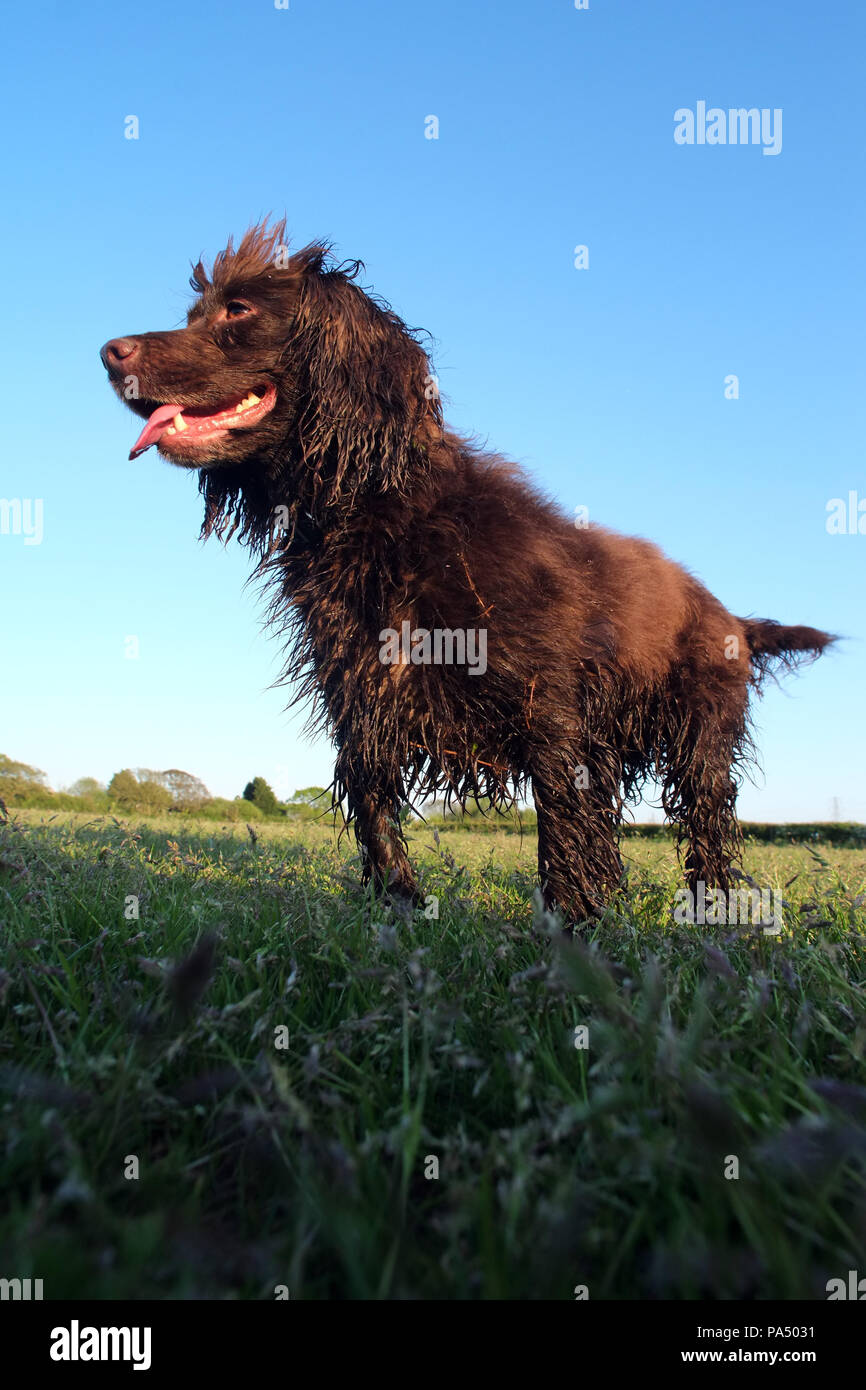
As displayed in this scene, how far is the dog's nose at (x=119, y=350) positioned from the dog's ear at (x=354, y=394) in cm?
68

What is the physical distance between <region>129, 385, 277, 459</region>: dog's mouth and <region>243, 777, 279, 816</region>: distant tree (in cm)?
1696

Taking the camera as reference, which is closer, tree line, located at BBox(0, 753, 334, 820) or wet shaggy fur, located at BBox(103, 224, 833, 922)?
wet shaggy fur, located at BBox(103, 224, 833, 922)

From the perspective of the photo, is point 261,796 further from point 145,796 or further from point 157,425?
point 157,425

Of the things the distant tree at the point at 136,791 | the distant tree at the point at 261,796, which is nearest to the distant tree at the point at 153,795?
the distant tree at the point at 136,791

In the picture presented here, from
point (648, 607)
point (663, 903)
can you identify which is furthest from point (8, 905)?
point (648, 607)

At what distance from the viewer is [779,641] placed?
557cm

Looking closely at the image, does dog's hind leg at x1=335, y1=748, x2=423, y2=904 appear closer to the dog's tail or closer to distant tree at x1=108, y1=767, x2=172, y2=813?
the dog's tail

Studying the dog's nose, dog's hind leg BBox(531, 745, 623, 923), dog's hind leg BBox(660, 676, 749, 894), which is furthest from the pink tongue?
dog's hind leg BBox(660, 676, 749, 894)

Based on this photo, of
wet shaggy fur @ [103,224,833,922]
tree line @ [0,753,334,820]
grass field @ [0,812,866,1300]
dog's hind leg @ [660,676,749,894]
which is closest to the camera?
grass field @ [0,812,866,1300]

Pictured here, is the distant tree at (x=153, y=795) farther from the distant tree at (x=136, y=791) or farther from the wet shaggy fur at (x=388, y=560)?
the wet shaggy fur at (x=388, y=560)

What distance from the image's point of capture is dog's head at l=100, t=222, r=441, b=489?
11.2 ft

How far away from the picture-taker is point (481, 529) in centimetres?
349

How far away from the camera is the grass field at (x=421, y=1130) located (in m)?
0.90
